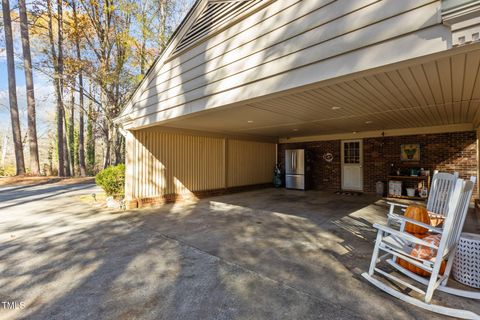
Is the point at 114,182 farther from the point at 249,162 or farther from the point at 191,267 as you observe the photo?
the point at 249,162

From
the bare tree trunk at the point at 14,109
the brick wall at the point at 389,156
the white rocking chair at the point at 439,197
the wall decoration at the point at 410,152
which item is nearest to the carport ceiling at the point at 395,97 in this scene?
the white rocking chair at the point at 439,197

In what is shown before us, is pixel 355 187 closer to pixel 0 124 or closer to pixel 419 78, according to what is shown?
pixel 419 78

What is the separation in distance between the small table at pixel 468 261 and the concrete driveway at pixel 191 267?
0.50m

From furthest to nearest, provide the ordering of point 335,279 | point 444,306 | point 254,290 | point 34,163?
point 34,163 < point 335,279 < point 254,290 < point 444,306

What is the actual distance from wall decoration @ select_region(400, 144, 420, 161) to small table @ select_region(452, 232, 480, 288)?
614cm

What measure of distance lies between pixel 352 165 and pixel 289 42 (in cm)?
742

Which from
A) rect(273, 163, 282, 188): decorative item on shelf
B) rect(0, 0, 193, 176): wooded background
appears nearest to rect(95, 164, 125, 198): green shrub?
rect(0, 0, 193, 176): wooded background

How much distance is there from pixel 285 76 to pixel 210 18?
205 centimetres

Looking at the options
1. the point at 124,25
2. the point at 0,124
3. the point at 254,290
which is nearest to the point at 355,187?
the point at 254,290

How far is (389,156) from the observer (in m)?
7.97

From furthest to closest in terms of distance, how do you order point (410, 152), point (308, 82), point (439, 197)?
point (410, 152), point (439, 197), point (308, 82)

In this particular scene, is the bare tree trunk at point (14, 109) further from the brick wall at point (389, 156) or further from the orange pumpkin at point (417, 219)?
the orange pumpkin at point (417, 219)

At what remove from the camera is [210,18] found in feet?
12.4

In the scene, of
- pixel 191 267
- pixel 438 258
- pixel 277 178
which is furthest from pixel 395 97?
pixel 277 178
